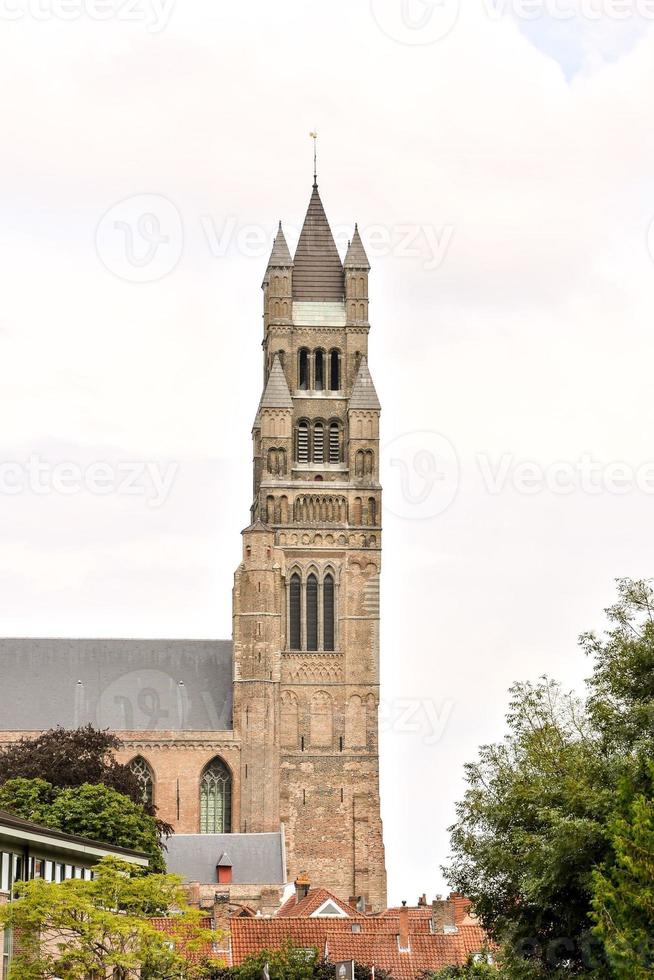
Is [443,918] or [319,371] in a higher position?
[319,371]

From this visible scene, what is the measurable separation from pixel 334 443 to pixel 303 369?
189 inches

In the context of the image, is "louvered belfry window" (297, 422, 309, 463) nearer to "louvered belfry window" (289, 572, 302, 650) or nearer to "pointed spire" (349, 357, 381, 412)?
"pointed spire" (349, 357, 381, 412)

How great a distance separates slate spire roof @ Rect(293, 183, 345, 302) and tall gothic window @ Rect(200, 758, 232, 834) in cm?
2645

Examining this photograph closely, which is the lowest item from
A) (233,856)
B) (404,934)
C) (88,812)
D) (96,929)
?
(96,929)

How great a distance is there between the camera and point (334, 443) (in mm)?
111938

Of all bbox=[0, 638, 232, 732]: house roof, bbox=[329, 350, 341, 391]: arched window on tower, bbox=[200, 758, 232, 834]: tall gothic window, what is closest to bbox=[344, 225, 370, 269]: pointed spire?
bbox=[329, 350, 341, 391]: arched window on tower

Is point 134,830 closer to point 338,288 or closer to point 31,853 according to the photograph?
point 31,853

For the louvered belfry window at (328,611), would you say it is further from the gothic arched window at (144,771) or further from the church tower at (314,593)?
the gothic arched window at (144,771)

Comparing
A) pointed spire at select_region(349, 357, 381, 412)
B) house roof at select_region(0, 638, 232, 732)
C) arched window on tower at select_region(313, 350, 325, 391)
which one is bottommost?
house roof at select_region(0, 638, 232, 732)

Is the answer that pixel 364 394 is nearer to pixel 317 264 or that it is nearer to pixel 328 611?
pixel 317 264

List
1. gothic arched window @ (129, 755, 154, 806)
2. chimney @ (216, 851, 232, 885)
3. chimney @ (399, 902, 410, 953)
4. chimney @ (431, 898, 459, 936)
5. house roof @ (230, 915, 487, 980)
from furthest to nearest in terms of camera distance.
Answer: gothic arched window @ (129, 755, 154, 806) → chimney @ (216, 851, 232, 885) → chimney @ (431, 898, 459, 936) → chimney @ (399, 902, 410, 953) → house roof @ (230, 915, 487, 980)

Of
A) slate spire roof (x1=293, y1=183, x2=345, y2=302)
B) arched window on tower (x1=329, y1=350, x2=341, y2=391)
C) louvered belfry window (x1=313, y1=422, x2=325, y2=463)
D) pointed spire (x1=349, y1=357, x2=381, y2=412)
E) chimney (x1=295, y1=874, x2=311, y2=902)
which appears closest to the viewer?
chimney (x1=295, y1=874, x2=311, y2=902)

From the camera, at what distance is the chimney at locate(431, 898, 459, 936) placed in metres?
76.8

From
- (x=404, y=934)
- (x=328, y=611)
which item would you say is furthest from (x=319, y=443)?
(x=404, y=934)
